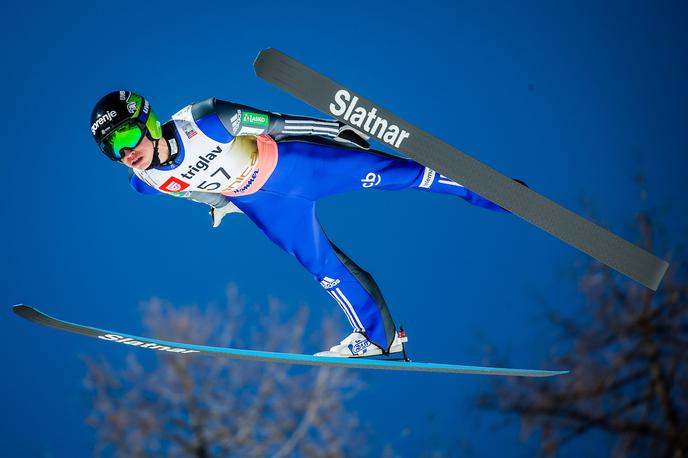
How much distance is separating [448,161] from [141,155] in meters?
1.09

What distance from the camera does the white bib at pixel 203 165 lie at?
2902mm

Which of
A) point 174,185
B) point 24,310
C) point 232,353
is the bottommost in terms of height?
point 24,310

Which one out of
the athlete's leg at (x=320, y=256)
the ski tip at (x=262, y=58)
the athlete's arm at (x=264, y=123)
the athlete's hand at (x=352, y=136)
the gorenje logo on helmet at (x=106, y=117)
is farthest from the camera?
the athlete's leg at (x=320, y=256)

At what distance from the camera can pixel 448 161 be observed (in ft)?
7.58

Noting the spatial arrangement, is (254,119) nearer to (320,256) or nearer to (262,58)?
(320,256)

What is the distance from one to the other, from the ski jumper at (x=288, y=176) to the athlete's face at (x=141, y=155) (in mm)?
64

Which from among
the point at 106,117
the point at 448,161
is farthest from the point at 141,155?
the point at 448,161

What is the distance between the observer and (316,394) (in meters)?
5.83

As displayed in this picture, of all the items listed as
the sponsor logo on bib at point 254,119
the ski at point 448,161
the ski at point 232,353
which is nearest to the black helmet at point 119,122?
the sponsor logo on bib at point 254,119

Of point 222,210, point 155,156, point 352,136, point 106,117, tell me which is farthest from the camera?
point 222,210

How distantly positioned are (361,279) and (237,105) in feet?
2.76

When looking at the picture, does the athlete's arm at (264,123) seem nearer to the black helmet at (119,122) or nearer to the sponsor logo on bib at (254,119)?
the sponsor logo on bib at (254,119)

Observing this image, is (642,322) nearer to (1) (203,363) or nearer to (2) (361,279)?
(1) (203,363)

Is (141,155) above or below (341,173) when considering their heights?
below
